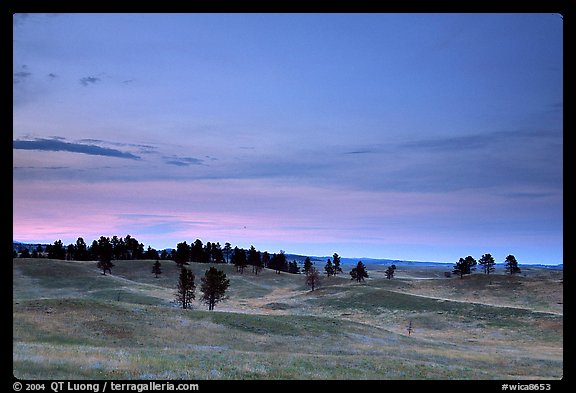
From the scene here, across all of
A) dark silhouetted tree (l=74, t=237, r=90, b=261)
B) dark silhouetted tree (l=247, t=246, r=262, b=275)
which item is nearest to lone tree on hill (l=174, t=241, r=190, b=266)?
dark silhouetted tree (l=247, t=246, r=262, b=275)

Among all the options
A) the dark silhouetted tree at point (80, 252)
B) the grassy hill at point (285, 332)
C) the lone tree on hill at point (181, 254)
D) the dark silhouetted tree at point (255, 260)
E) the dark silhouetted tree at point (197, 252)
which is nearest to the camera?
the grassy hill at point (285, 332)

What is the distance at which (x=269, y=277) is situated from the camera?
138 metres

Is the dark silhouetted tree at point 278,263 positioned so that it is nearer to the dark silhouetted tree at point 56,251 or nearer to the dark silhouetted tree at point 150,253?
the dark silhouetted tree at point 150,253

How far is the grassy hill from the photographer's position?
1736cm

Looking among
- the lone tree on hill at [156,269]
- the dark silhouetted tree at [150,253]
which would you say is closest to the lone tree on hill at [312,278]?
the lone tree on hill at [156,269]

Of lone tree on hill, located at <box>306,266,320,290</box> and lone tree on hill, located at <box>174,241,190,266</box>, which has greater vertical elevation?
lone tree on hill, located at <box>174,241,190,266</box>

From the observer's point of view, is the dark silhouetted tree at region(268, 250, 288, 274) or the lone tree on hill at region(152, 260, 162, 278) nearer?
the lone tree on hill at region(152, 260, 162, 278)

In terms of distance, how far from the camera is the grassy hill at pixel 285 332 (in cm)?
1736

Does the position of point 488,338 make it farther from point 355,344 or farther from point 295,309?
point 295,309

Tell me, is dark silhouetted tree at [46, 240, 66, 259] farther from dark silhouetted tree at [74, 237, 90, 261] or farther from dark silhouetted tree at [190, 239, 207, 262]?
dark silhouetted tree at [190, 239, 207, 262]

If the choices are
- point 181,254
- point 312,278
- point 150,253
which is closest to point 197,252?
point 150,253
